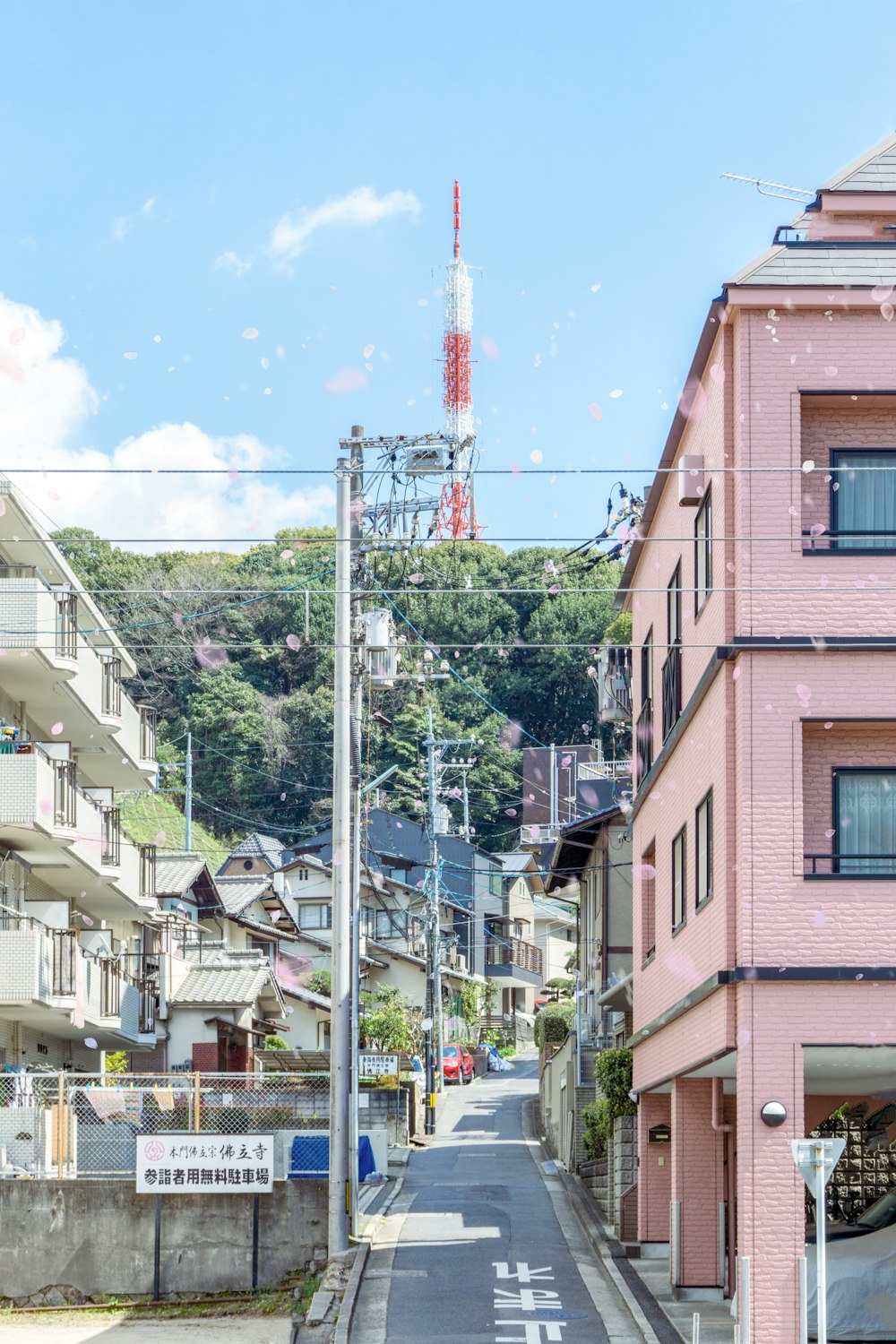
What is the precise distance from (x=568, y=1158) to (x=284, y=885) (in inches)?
1262

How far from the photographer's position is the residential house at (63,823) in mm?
25516

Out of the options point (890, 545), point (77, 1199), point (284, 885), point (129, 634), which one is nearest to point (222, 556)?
point (129, 634)

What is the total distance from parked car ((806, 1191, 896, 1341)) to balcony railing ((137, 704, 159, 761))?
21.8 meters

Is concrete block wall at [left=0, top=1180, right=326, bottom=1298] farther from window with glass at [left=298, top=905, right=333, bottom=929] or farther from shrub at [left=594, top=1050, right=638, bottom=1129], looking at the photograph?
window with glass at [left=298, top=905, right=333, bottom=929]

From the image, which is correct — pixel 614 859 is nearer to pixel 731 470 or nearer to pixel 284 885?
pixel 731 470

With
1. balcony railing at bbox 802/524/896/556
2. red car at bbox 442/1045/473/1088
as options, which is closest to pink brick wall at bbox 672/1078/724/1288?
balcony railing at bbox 802/524/896/556

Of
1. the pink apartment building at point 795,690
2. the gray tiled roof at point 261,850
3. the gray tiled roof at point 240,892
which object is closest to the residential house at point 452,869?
the gray tiled roof at point 261,850

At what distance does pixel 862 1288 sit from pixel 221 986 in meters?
27.3

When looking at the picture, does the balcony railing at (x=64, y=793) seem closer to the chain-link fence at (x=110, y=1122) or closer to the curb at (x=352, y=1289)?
the chain-link fence at (x=110, y=1122)

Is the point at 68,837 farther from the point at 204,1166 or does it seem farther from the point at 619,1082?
the point at 619,1082

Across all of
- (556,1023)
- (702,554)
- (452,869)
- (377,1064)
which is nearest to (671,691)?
(702,554)

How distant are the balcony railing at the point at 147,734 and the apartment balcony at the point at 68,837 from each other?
7.34 ft

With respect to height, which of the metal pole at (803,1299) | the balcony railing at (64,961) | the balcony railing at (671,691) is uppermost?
the balcony railing at (671,691)

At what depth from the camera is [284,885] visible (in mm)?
64625
